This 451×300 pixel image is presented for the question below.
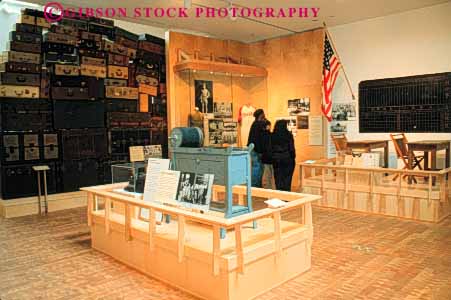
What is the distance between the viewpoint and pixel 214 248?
299 cm

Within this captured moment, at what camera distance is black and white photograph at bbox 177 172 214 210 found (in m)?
3.57

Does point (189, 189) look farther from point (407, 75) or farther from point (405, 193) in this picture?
point (407, 75)

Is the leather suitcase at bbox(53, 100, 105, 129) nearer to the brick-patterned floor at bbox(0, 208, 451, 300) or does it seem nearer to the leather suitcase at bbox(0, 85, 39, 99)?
the leather suitcase at bbox(0, 85, 39, 99)

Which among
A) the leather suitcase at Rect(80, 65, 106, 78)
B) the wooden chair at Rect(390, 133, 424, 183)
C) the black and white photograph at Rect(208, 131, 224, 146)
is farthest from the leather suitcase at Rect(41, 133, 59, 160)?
the wooden chair at Rect(390, 133, 424, 183)

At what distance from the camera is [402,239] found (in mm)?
4789

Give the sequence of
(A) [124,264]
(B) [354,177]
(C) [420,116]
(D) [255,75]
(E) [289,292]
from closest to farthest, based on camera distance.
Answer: (E) [289,292]
(A) [124,264]
(B) [354,177]
(C) [420,116]
(D) [255,75]

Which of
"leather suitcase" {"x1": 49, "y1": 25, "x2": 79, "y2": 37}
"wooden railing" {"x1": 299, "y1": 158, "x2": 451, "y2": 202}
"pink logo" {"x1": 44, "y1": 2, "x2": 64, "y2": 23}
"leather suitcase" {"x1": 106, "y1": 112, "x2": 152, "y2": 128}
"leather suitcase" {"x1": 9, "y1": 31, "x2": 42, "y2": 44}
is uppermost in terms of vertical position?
"pink logo" {"x1": 44, "y1": 2, "x2": 64, "y2": 23}

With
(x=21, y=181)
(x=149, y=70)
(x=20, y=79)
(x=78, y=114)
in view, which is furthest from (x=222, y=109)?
(x=21, y=181)

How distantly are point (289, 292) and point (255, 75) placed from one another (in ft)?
21.5

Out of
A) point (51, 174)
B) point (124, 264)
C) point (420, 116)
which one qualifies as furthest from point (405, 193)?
point (51, 174)

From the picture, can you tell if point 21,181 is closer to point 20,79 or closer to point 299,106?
point 20,79

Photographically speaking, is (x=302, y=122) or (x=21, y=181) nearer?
(x=21, y=181)

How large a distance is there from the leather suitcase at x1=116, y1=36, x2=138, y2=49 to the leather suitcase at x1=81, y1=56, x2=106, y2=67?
515 millimetres

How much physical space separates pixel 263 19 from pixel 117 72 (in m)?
3.07
